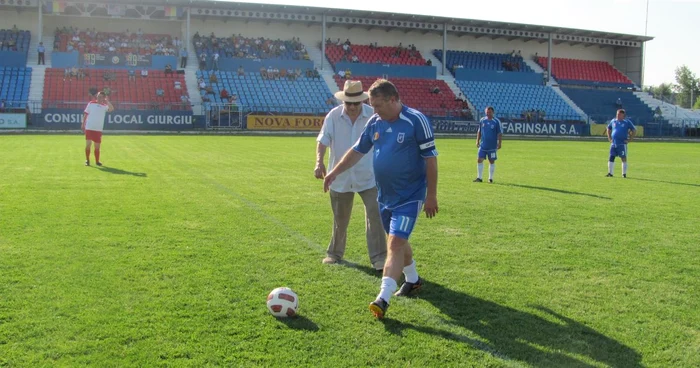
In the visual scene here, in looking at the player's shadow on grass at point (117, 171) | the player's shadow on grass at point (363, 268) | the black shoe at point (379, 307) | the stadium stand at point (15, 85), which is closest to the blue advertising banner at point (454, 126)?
the stadium stand at point (15, 85)

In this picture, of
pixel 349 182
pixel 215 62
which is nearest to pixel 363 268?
pixel 349 182

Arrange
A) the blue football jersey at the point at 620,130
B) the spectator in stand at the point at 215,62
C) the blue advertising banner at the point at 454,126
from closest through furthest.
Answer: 1. the blue football jersey at the point at 620,130
2. the blue advertising banner at the point at 454,126
3. the spectator in stand at the point at 215,62

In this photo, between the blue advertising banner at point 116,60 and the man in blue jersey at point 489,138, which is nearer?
the man in blue jersey at point 489,138

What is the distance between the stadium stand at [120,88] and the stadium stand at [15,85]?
119 centimetres

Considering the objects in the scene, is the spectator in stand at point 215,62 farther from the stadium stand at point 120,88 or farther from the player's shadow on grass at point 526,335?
the player's shadow on grass at point 526,335

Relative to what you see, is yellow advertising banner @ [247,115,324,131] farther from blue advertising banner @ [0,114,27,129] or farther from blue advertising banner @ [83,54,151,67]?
blue advertising banner @ [0,114,27,129]

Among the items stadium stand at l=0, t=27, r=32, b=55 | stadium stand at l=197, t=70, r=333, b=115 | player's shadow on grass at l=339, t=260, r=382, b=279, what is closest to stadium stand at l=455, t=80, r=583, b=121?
stadium stand at l=197, t=70, r=333, b=115

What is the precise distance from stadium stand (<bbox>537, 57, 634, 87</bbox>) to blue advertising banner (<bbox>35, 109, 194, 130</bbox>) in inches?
1447

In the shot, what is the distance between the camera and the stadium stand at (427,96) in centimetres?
4806

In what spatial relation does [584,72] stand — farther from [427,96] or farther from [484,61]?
[427,96]

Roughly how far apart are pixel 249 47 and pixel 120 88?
39.5 feet

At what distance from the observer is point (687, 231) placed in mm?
8930

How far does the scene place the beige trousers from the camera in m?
6.58

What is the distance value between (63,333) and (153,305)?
2.60 ft
